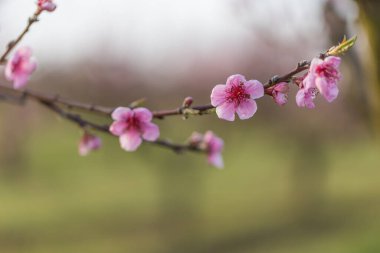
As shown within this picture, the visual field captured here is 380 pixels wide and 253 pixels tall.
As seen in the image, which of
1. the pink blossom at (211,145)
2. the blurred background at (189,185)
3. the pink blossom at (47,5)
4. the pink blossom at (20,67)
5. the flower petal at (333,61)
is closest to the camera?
the flower petal at (333,61)

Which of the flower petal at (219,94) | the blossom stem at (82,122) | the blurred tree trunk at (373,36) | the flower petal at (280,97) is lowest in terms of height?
the flower petal at (280,97)

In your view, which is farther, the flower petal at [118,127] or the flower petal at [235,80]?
the flower petal at [118,127]

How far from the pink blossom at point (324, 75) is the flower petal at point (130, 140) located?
0.71 m

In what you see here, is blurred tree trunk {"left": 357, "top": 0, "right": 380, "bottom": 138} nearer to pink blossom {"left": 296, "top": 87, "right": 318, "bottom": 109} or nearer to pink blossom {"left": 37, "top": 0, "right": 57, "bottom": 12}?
pink blossom {"left": 296, "top": 87, "right": 318, "bottom": 109}

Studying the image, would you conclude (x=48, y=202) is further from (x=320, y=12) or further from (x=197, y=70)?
(x=320, y=12)

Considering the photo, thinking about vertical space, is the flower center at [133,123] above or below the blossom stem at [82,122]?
below

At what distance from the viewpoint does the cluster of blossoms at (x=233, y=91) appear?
1.44 metres

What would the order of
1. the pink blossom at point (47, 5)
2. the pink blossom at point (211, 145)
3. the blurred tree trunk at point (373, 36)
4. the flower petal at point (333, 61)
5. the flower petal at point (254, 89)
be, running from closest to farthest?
the flower petal at point (333, 61) → the flower petal at point (254, 89) → the pink blossom at point (47, 5) → the pink blossom at point (211, 145) → the blurred tree trunk at point (373, 36)

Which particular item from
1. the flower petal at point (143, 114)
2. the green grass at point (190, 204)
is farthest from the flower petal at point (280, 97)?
the green grass at point (190, 204)

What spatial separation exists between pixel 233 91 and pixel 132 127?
0.46 metres

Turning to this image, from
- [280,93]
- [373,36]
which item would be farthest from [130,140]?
[373,36]

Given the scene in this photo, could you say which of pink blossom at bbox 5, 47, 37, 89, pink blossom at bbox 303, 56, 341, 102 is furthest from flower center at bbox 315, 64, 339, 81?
pink blossom at bbox 5, 47, 37, 89

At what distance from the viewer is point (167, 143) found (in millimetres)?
2260

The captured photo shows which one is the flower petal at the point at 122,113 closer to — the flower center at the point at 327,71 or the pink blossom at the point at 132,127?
the pink blossom at the point at 132,127
